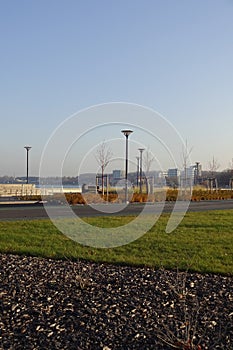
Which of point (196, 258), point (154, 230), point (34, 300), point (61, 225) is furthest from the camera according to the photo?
point (61, 225)

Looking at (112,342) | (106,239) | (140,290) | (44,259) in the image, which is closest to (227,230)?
(106,239)

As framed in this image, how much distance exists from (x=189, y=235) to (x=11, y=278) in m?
5.17

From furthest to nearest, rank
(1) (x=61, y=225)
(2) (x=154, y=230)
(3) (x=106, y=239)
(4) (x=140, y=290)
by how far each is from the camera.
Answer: (1) (x=61, y=225)
(2) (x=154, y=230)
(3) (x=106, y=239)
(4) (x=140, y=290)

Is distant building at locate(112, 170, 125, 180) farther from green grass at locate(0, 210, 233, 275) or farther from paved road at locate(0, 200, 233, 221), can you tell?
green grass at locate(0, 210, 233, 275)

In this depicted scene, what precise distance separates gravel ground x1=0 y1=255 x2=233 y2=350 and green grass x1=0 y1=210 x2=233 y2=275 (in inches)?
27.0

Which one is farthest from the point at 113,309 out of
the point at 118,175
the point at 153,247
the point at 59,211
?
the point at 118,175

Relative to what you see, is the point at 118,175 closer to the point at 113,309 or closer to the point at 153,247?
the point at 153,247

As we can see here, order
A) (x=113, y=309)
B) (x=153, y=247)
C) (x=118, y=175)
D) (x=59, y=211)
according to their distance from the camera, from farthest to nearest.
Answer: (x=118, y=175)
(x=59, y=211)
(x=153, y=247)
(x=113, y=309)

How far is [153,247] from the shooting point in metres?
9.12

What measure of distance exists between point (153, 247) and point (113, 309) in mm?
4072

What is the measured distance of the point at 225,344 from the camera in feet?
13.6

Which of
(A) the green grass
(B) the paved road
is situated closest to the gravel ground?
(A) the green grass

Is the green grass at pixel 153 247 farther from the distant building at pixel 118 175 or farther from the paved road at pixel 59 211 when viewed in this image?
the distant building at pixel 118 175

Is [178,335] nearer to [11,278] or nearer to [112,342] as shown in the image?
[112,342]
